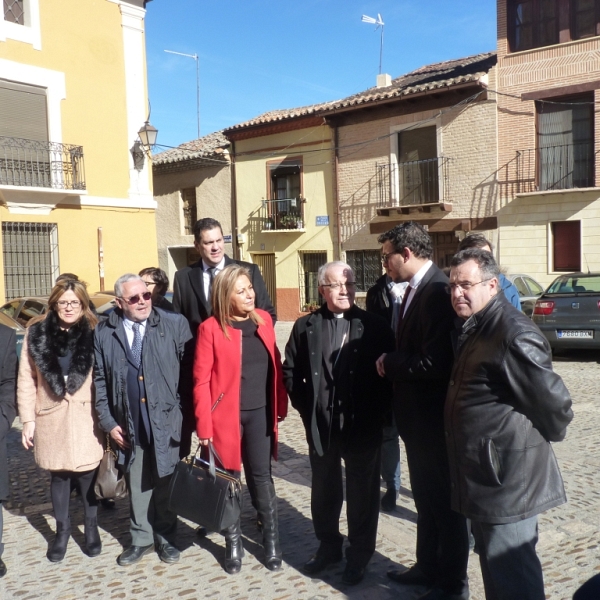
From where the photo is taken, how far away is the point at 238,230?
74.2 ft

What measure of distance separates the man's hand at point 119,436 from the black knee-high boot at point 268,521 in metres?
0.85

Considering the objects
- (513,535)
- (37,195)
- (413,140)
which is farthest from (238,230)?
(513,535)

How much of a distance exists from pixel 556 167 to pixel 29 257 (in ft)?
42.1

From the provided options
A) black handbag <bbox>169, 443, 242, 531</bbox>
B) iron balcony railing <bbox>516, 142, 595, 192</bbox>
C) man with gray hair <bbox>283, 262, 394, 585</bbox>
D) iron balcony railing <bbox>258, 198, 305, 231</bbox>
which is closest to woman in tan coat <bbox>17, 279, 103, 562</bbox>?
black handbag <bbox>169, 443, 242, 531</bbox>

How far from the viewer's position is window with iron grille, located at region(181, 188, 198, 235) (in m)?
23.9

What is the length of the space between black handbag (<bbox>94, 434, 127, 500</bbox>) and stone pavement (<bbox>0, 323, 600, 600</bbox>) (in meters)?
0.41

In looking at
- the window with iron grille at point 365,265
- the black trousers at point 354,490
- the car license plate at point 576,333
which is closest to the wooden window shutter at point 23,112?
the window with iron grille at point 365,265

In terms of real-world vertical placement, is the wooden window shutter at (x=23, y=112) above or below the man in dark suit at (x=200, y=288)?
above

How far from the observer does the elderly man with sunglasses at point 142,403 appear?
405 centimetres

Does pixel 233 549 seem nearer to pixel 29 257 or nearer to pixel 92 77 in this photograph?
pixel 29 257

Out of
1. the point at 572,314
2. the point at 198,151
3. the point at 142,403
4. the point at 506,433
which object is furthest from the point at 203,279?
the point at 198,151

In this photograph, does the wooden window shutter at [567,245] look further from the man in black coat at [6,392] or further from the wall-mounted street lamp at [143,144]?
the man in black coat at [6,392]

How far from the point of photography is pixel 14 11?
14344 millimetres

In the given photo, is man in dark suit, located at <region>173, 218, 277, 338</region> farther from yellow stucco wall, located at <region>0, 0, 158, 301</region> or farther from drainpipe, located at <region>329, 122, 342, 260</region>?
drainpipe, located at <region>329, 122, 342, 260</region>
